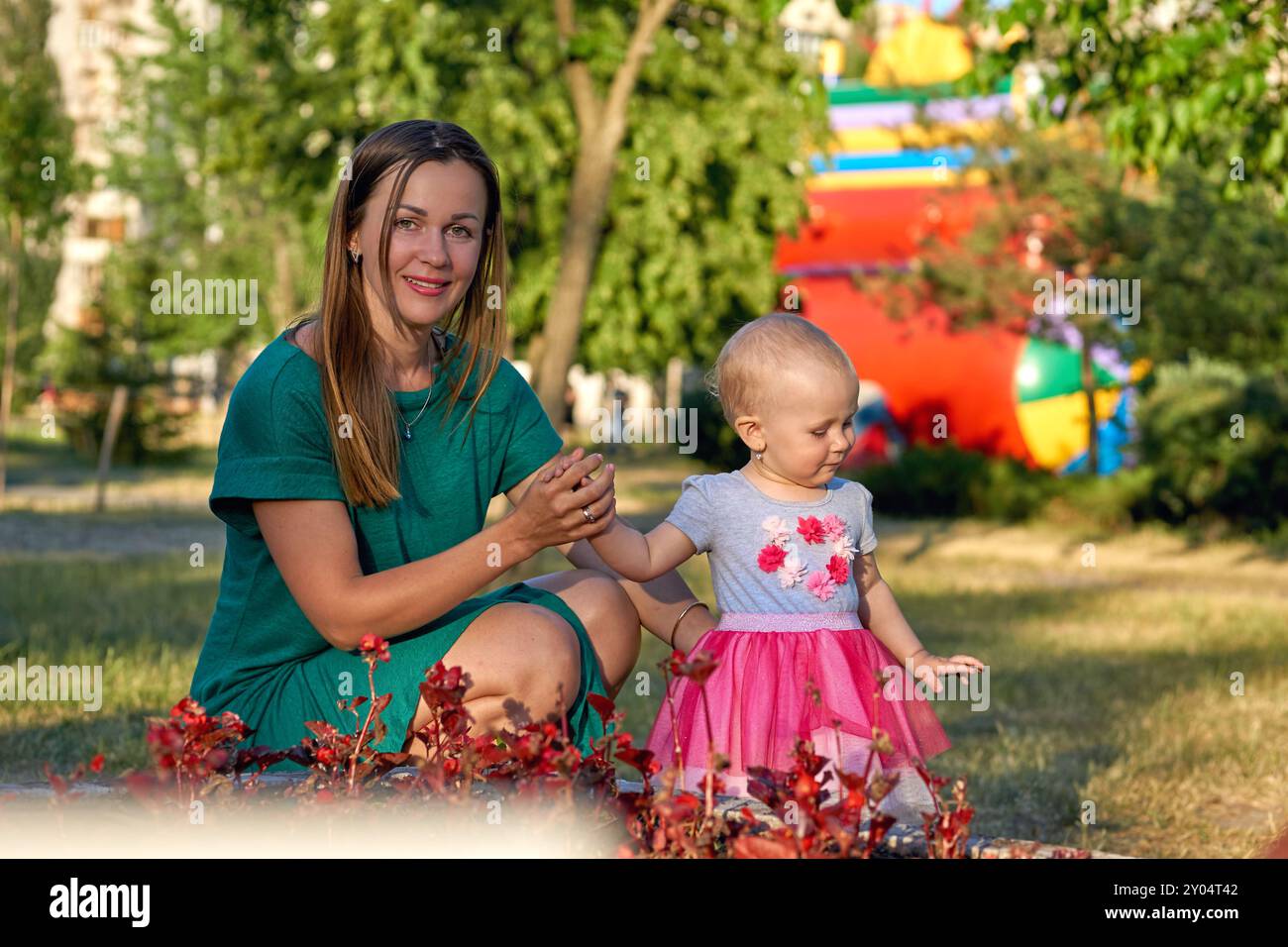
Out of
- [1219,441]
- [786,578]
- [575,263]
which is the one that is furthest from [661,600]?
[1219,441]

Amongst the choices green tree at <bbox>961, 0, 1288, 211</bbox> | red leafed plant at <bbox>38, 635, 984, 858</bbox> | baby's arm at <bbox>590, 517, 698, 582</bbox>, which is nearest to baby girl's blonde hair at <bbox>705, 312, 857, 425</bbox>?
baby's arm at <bbox>590, 517, 698, 582</bbox>

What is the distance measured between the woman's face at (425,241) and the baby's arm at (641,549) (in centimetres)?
58

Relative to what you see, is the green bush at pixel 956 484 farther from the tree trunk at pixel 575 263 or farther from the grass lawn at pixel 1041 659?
the tree trunk at pixel 575 263

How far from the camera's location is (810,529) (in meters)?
3.56

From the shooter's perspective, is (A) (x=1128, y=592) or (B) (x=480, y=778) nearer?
(B) (x=480, y=778)

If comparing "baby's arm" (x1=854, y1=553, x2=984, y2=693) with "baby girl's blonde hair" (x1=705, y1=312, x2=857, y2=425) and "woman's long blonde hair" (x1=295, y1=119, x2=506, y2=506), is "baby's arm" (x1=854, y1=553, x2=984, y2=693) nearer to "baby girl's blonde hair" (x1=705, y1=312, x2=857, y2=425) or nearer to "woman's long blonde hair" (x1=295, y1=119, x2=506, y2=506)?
"baby girl's blonde hair" (x1=705, y1=312, x2=857, y2=425)

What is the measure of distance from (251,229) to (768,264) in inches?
963

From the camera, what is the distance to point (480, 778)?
2.52 m

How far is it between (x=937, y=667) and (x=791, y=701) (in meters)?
0.31

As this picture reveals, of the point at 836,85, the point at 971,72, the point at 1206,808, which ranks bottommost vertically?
→ the point at 1206,808

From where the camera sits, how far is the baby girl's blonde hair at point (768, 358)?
3.50 m

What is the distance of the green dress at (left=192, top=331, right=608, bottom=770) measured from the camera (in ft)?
10.3
